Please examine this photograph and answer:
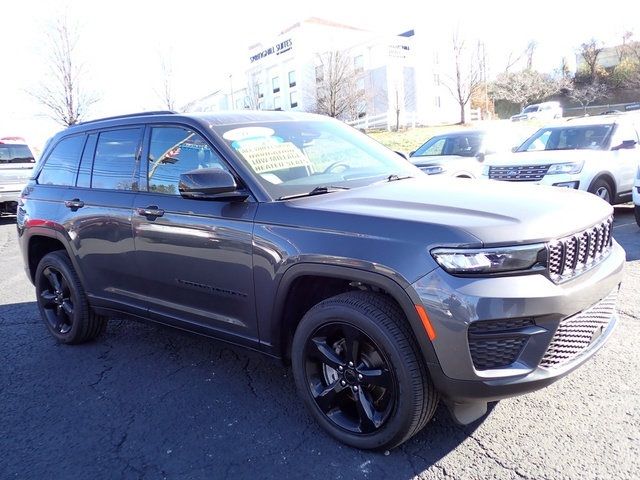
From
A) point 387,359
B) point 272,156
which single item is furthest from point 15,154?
point 387,359

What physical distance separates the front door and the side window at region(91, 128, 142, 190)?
16 centimetres

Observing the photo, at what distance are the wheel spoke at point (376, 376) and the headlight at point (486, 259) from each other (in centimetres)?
63

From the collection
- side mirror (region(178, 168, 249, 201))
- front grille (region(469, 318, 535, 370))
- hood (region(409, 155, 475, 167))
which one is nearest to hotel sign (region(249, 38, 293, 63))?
hood (region(409, 155, 475, 167))

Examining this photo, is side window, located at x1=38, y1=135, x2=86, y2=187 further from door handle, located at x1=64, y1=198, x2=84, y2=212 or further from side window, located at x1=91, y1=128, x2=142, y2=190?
side window, located at x1=91, y1=128, x2=142, y2=190

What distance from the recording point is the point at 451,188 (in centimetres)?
322

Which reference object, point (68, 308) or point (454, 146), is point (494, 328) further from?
point (454, 146)

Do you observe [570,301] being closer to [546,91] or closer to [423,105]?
[423,105]

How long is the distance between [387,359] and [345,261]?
510mm

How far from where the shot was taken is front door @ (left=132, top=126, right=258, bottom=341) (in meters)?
3.12

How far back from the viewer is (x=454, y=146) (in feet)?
36.3

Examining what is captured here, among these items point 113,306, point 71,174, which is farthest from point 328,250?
point 71,174

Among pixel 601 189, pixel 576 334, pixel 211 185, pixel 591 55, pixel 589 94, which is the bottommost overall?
pixel 601 189

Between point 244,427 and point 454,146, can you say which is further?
point 454,146

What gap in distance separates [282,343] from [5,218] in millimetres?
14626
